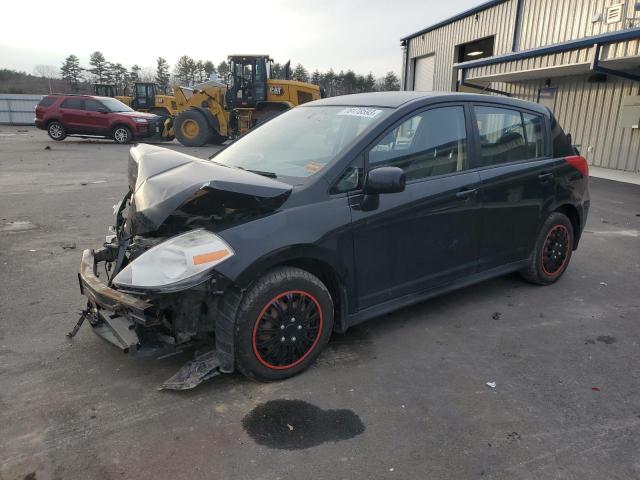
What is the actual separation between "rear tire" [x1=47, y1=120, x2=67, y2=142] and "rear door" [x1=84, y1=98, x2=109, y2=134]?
49.0 inches

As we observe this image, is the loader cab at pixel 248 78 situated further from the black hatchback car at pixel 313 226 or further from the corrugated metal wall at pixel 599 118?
the black hatchback car at pixel 313 226

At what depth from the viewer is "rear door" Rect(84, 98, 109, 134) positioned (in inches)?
742

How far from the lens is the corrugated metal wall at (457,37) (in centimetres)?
1738

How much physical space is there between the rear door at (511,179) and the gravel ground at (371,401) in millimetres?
571

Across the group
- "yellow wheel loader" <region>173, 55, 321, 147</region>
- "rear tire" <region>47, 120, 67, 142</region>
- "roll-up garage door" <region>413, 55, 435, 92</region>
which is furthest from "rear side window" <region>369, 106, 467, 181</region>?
"roll-up garage door" <region>413, 55, 435, 92</region>

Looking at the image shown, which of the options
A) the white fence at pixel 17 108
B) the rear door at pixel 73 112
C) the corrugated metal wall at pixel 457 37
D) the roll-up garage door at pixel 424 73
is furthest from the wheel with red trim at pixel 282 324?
the white fence at pixel 17 108

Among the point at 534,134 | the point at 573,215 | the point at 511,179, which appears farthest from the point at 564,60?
the point at 511,179

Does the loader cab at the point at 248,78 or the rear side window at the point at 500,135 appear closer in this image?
the rear side window at the point at 500,135

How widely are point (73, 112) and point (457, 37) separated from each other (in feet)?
53.9

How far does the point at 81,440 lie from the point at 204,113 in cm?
1721

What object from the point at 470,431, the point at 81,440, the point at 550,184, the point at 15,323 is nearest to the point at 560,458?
the point at 470,431

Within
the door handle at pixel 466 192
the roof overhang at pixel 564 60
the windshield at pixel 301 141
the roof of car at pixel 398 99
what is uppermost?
the roof overhang at pixel 564 60

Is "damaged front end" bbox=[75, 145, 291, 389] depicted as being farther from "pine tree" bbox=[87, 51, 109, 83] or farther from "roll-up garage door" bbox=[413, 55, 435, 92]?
"pine tree" bbox=[87, 51, 109, 83]

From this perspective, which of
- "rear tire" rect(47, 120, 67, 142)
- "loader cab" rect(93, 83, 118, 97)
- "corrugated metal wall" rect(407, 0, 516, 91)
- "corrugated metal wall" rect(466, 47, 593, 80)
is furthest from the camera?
"loader cab" rect(93, 83, 118, 97)
